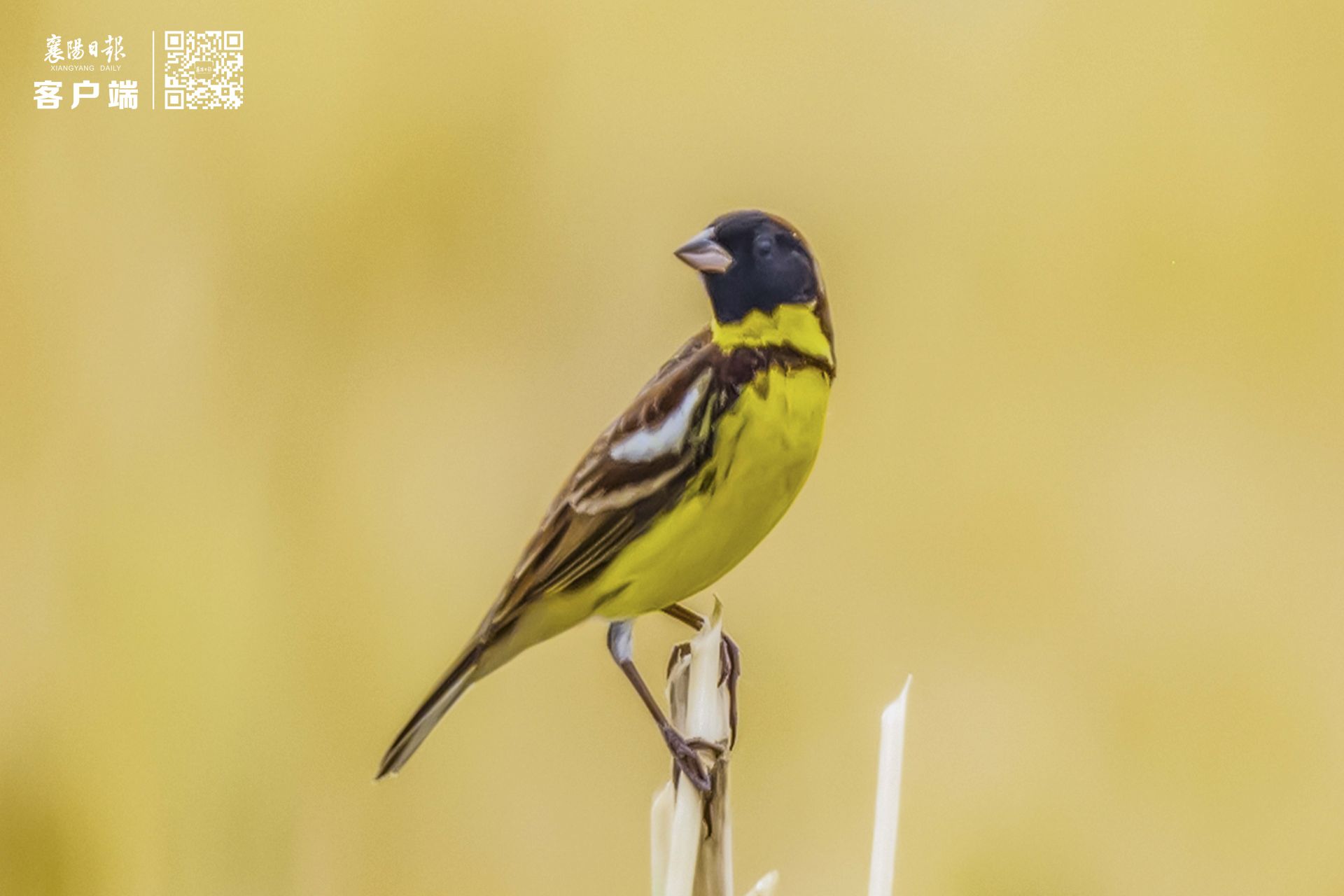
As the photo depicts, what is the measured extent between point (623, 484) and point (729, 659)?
0.20m

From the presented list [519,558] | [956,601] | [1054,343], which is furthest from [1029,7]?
[519,558]

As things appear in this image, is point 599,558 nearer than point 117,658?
Yes

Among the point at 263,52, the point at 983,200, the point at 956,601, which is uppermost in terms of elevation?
the point at 263,52

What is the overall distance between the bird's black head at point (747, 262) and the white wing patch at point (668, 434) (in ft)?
0.17

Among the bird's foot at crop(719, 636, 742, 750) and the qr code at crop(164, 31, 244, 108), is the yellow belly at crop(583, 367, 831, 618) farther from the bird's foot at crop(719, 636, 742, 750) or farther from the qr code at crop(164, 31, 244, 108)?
the qr code at crop(164, 31, 244, 108)

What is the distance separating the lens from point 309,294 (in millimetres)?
948

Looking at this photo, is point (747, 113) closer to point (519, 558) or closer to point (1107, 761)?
point (519, 558)

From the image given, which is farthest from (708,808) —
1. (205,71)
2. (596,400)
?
(205,71)

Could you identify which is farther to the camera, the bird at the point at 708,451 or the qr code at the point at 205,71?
the qr code at the point at 205,71

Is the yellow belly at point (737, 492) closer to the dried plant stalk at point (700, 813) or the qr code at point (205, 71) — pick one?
the dried plant stalk at point (700, 813)

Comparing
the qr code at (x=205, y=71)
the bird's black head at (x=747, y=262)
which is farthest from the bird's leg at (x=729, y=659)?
the qr code at (x=205, y=71)

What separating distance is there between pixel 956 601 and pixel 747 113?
407 millimetres

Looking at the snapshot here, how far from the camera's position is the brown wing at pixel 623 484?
769mm

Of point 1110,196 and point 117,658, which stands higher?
point 1110,196
